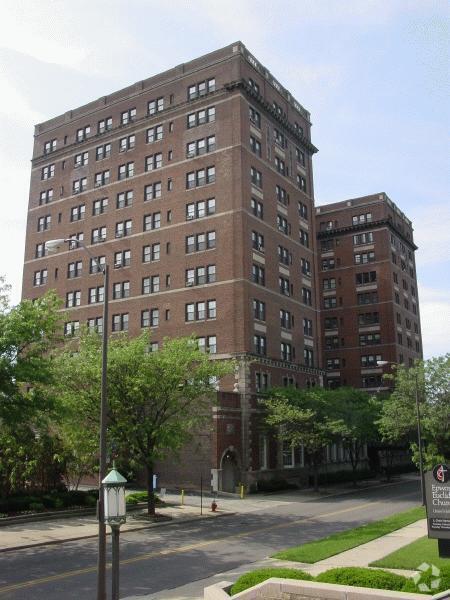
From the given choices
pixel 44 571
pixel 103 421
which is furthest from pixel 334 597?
pixel 44 571

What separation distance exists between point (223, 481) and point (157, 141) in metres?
34.7

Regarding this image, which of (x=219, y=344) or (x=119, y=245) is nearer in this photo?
(x=219, y=344)

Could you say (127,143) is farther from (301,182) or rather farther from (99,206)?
(301,182)

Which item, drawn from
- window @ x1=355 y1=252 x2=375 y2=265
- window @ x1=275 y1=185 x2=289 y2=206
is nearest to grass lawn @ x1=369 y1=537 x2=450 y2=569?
→ window @ x1=275 y1=185 x2=289 y2=206

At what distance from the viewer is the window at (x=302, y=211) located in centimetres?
6625

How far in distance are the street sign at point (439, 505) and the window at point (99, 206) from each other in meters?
52.8

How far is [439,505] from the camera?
1727 cm

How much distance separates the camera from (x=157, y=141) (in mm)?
62281

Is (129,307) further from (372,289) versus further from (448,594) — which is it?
(448,594)

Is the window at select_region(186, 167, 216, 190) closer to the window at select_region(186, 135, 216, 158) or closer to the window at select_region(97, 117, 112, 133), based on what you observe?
the window at select_region(186, 135, 216, 158)

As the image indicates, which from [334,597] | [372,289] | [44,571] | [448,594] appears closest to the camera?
[448,594]

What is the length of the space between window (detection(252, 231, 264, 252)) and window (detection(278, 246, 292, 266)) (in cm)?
363

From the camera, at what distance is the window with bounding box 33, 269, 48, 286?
222 feet

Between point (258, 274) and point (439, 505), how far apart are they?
3969 cm
